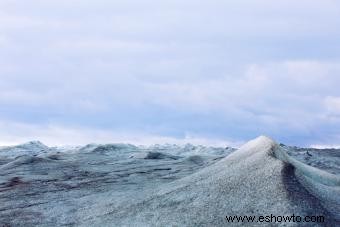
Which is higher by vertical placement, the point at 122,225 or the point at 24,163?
the point at 24,163

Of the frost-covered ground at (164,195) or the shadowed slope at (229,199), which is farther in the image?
the frost-covered ground at (164,195)

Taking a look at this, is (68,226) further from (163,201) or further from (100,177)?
(100,177)

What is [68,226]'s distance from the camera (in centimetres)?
660

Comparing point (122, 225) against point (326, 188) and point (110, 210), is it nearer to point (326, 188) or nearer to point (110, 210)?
point (110, 210)

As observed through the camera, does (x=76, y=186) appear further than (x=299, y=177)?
Yes

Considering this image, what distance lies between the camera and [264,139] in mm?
7996

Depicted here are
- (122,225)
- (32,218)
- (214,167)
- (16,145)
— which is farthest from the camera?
(16,145)

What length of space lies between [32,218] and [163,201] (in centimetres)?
160

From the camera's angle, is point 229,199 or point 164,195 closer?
point 229,199

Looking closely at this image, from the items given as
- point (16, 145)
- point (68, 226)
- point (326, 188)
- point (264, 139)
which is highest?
point (16, 145)

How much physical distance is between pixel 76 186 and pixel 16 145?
13.3 meters

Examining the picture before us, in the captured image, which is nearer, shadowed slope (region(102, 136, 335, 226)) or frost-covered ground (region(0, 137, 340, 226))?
shadowed slope (region(102, 136, 335, 226))

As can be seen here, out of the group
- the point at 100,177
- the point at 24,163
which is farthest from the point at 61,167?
the point at 100,177

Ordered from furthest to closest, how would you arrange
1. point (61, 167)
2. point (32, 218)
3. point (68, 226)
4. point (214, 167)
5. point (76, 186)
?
point (61, 167)
point (76, 186)
point (214, 167)
point (32, 218)
point (68, 226)
